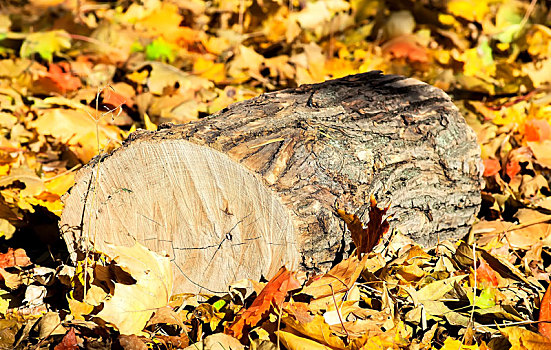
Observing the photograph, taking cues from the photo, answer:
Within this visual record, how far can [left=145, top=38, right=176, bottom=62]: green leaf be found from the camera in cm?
389

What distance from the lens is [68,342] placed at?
1701 millimetres

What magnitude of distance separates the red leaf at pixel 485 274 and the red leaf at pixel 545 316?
0.20m

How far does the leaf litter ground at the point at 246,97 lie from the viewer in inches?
69.6

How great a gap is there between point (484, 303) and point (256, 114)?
3.28 ft

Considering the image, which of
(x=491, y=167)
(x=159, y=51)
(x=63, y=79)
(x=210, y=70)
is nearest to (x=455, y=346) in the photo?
(x=491, y=167)

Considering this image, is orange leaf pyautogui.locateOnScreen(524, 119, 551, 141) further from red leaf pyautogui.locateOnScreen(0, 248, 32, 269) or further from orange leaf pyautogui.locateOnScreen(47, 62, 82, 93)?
orange leaf pyautogui.locateOnScreen(47, 62, 82, 93)

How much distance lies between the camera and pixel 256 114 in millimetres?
1967

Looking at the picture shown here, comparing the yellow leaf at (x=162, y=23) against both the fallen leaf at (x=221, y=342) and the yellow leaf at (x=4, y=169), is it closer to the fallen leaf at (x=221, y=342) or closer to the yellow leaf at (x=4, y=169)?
the yellow leaf at (x=4, y=169)

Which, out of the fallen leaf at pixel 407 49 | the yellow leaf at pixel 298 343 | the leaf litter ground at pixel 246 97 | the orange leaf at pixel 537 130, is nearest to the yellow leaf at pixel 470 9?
the leaf litter ground at pixel 246 97

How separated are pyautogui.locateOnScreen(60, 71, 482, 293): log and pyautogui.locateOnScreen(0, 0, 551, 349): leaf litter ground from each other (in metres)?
0.09

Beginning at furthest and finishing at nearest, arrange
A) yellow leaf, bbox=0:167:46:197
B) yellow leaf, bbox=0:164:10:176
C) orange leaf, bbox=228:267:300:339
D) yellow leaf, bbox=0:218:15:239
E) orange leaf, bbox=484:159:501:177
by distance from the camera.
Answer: orange leaf, bbox=484:159:501:177 < yellow leaf, bbox=0:164:10:176 < yellow leaf, bbox=0:167:46:197 < yellow leaf, bbox=0:218:15:239 < orange leaf, bbox=228:267:300:339

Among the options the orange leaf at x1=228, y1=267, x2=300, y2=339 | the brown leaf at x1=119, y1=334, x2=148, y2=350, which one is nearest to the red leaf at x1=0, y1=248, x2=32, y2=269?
the brown leaf at x1=119, y1=334, x2=148, y2=350

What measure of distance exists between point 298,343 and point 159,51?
2769mm

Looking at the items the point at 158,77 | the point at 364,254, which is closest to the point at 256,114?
the point at 364,254
